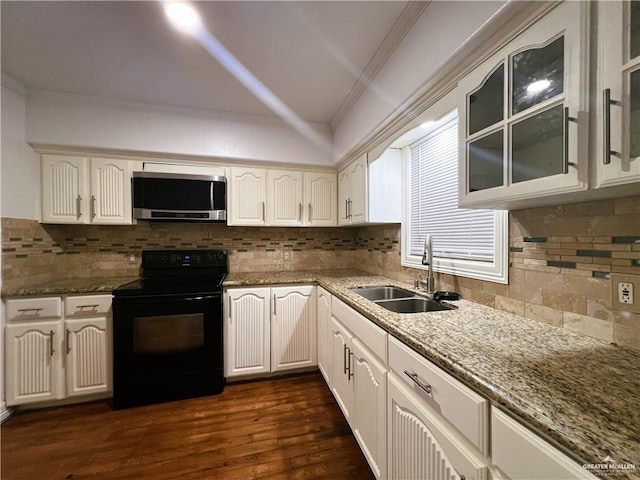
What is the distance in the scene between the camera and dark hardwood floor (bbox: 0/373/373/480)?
1.48 m

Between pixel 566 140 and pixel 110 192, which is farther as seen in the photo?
pixel 110 192

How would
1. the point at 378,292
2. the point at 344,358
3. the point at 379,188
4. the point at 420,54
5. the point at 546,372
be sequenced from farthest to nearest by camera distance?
the point at 379,188
the point at 378,292
the point at 344,358
the point at 420,54
the point at 546,372

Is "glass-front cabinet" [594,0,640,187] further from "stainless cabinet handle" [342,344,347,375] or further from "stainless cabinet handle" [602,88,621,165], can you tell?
"stainless cabinet handle" [342,344,347,375]

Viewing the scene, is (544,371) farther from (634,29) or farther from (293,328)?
(293,328)

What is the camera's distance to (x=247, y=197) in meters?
2.73

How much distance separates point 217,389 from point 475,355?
213cm

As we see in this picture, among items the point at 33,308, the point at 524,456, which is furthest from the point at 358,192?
the point at 33,308

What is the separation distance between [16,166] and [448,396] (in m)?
3.25

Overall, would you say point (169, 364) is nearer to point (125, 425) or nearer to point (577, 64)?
point (125, 425)

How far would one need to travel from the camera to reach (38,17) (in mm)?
1451

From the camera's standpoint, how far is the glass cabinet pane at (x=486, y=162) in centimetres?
102

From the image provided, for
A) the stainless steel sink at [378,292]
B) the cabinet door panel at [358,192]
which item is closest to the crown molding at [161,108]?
the cabinet door panel at [358,192]

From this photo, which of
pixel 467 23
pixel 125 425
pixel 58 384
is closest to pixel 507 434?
pixel 467 23

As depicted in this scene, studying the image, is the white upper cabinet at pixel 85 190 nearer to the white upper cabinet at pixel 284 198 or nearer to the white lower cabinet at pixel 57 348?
the white lower cabinet at pixel 57 348
